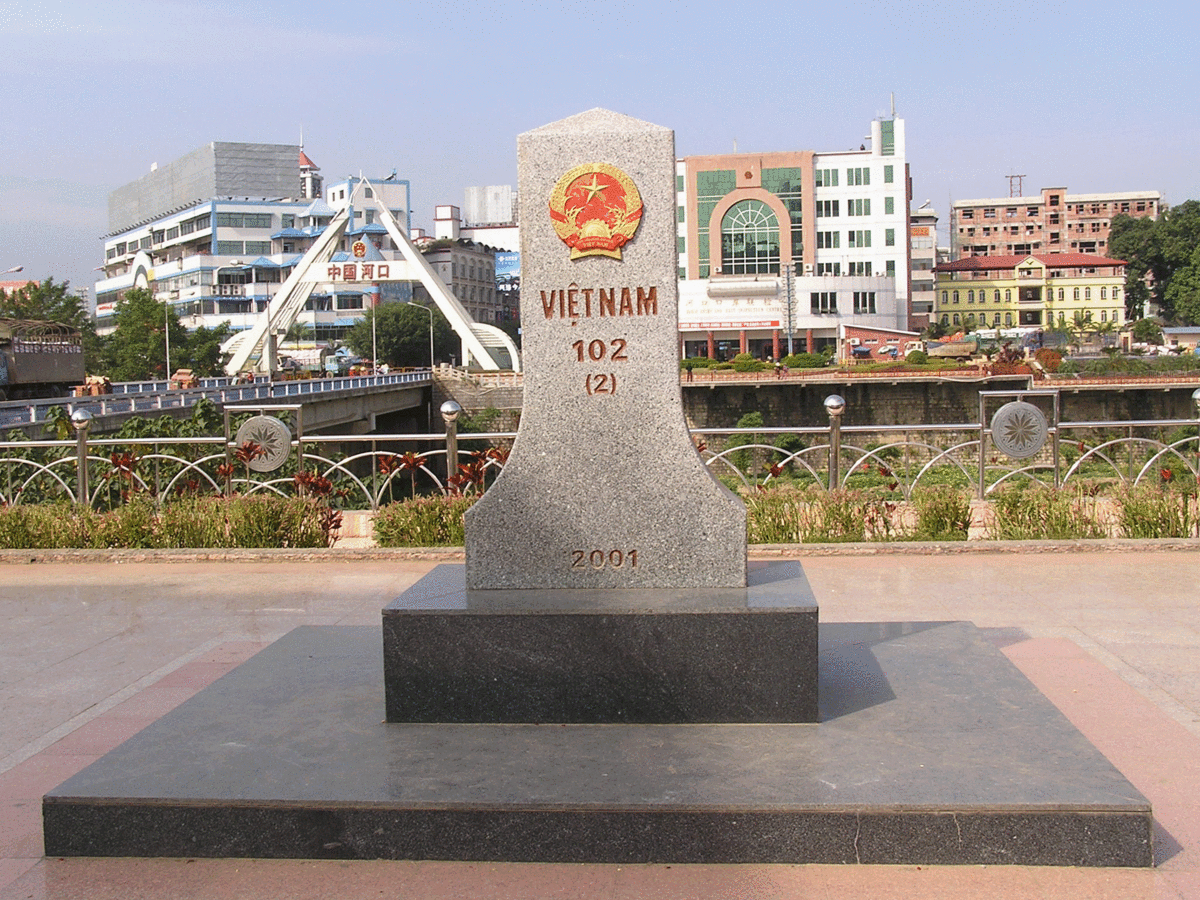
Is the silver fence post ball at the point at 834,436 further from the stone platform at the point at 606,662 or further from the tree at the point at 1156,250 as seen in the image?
the tree at the point at 1156,250

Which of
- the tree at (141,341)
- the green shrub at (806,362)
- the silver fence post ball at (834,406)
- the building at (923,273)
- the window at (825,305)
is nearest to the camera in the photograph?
the silver fence post ball at (834,406)

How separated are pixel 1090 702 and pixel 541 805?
2.83 metres

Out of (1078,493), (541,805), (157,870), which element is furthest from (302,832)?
(1078,493)

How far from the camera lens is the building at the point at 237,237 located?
4252 inches

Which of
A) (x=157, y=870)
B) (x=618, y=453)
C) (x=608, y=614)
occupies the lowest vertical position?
(x=157, y=870)

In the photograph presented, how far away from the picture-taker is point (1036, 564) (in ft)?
29.8

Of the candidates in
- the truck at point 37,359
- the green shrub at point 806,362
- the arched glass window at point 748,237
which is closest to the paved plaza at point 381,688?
the truck at point 37,359

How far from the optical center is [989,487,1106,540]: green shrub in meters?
9.75

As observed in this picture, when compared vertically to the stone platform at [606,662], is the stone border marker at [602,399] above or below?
above

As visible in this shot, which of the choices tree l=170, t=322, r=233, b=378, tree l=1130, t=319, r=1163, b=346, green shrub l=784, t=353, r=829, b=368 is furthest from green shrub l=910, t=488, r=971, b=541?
tree l=1130, t=319, r=1163, b=346

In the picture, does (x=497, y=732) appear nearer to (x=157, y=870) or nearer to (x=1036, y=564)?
(x=157, y=870)

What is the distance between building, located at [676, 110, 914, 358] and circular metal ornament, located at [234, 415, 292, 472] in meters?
69.0

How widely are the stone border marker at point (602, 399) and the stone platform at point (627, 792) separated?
85cm

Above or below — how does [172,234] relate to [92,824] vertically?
above
